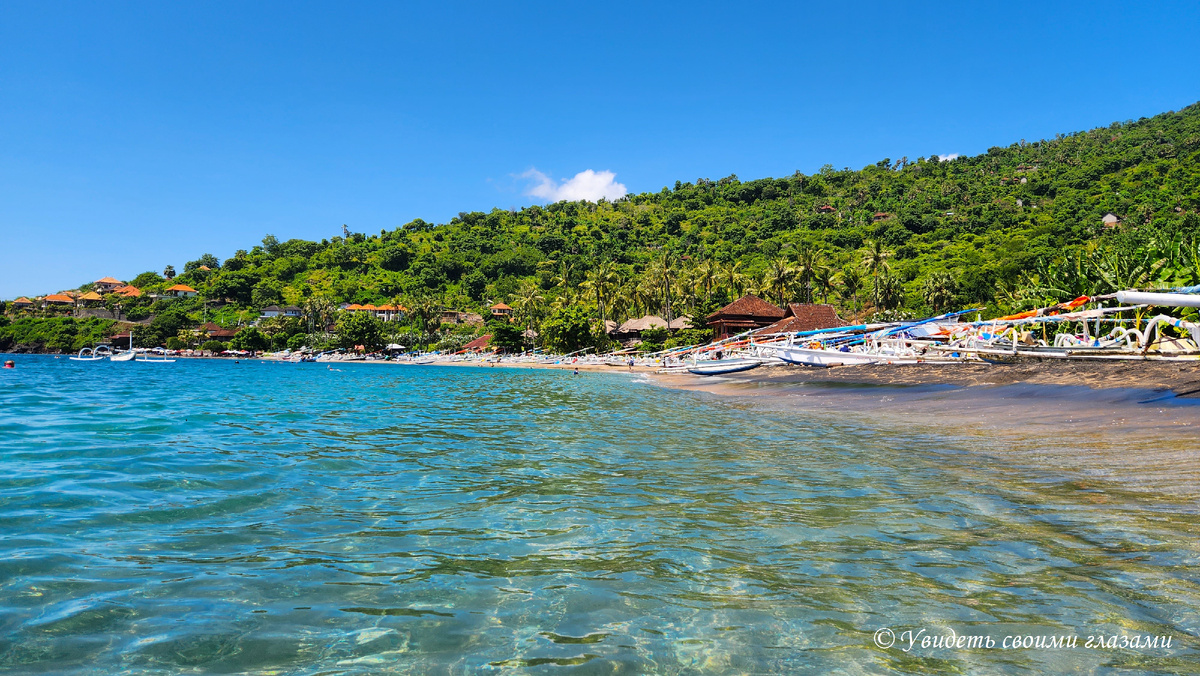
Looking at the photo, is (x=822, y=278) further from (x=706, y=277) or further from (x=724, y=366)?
(x=724, y=366)

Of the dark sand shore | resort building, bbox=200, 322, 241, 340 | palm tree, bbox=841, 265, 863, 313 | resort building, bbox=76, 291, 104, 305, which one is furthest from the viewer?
resort building, bbox=76, 291, 104, 305

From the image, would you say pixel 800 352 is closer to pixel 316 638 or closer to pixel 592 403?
pixel 592 403

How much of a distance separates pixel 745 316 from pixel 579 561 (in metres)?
58.8

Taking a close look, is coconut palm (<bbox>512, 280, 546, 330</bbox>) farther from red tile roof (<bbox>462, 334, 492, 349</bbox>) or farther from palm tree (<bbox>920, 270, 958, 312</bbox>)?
palm tree (<bbox>920, 270, 958, 312</bbox>)

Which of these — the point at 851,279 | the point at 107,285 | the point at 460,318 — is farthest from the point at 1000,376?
the point at 107,285

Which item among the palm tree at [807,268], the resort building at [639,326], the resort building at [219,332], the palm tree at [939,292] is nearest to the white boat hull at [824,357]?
the resort building at [639,326]

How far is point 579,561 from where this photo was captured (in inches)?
190

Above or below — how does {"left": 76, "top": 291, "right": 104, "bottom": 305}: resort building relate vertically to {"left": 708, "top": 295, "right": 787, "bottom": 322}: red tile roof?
above

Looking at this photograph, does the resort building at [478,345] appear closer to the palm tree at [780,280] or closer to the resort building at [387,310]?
the resort building at [387,310]

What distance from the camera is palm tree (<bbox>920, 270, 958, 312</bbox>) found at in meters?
70.2

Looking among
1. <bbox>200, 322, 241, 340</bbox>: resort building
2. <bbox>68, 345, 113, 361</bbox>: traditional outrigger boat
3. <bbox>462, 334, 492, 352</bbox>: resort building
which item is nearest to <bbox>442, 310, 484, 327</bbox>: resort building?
<bbox>462, 334, 492, 352</bbox>: resort building

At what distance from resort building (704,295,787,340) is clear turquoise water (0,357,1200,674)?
52056 millimetres

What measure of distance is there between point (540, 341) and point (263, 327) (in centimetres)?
6298

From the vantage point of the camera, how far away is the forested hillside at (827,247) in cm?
7388
